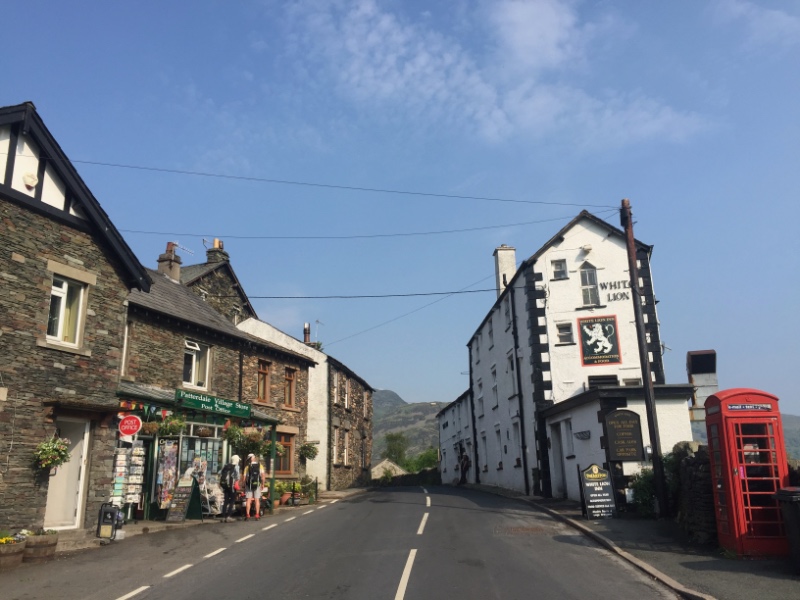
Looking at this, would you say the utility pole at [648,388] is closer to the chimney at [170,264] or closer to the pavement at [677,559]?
the pavement at [677,559]

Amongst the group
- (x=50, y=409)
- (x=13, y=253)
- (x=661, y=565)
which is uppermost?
(x=13, y=253)

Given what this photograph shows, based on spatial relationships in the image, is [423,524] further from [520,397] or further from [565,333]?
[520,397]

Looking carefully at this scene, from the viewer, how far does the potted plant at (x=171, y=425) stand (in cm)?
1798

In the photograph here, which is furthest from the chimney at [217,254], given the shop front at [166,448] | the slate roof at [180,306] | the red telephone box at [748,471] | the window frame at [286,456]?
the red telephone box at [748,471]

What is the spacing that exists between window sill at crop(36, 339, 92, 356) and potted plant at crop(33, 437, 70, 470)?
6.86ft

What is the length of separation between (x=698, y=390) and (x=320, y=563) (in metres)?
14.8

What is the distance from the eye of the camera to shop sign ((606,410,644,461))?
18.8 metres

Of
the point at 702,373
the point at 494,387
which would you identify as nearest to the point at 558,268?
the point at 702,373

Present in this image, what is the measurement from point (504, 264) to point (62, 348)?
24492mm

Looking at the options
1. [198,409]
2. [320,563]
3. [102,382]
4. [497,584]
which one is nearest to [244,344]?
[198,409]

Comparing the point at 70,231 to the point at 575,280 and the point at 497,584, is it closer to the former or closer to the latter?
the point at 497,584

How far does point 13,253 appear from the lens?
14.3 meters

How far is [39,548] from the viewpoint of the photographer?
1203 cm

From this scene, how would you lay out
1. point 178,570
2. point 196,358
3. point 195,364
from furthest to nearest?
point 196,358 → point 195,364 → point 178,570
